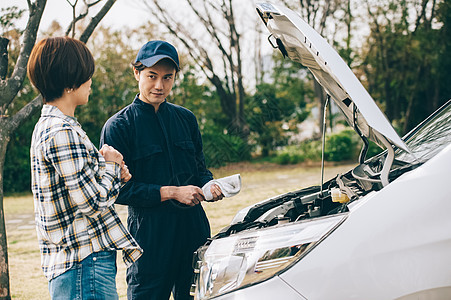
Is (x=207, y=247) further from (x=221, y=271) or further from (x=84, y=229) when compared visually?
(x=84, y=229)

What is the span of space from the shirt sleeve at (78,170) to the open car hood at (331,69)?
1104 mm

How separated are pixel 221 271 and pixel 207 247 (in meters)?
0.31

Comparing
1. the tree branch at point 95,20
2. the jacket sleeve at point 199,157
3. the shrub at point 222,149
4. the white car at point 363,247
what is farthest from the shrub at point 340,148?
the white car at point 363,247

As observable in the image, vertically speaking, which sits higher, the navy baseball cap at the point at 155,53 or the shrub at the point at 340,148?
the navy baseball cap at the point at 155,53

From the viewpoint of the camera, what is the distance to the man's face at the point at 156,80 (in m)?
2.65

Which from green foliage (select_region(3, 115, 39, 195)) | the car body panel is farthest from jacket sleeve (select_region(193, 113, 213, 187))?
green foliage (select_region(3, 115, 39, 195))

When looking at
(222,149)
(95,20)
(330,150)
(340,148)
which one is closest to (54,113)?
(95,20)

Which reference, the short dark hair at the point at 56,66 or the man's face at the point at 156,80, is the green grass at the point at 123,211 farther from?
Answer: the short dark hair at the point at 56,66

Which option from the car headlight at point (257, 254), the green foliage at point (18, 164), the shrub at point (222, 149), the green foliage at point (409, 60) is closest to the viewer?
the car headlight at point (257, 254)

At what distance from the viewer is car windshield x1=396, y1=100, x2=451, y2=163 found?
78.3 inches

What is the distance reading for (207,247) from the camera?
7.24 ft

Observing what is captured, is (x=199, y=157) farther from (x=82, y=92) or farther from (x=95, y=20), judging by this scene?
(x=95, y=20)

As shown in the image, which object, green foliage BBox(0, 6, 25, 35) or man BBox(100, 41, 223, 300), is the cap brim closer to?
man BBox(100, 41, 223, 300)

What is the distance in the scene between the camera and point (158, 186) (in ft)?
8.30
